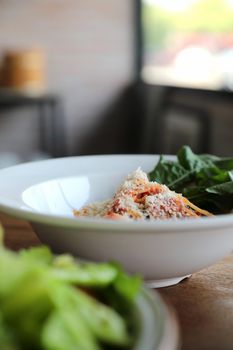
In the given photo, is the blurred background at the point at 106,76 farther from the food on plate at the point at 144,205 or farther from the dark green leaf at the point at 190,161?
the food on plate at the point at 144,205

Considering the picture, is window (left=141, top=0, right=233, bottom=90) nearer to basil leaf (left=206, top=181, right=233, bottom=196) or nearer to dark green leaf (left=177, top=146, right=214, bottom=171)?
dark green leaf (left=177, top=146, right=214, bottom=171)

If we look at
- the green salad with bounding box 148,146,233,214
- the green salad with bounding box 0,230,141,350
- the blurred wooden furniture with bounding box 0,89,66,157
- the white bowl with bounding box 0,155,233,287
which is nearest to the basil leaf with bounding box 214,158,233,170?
the green salad with bounding box 148,146,233,214

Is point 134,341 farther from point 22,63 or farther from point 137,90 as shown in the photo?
point 137,90

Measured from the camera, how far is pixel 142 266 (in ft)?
2.27

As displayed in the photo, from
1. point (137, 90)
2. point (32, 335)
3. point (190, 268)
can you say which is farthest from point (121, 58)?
point (32, 335)

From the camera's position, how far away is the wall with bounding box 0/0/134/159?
174 inches

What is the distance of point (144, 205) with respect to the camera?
0.81 meters

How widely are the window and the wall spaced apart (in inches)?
8.4

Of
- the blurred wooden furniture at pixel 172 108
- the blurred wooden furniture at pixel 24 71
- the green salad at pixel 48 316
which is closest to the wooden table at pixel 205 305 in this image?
the green salad at pixel 48 316

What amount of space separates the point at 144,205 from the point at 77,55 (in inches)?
155

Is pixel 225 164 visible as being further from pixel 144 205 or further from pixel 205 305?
pixel 205 305

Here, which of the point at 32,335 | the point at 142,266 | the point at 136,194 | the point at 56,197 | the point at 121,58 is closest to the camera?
the point at 32,335

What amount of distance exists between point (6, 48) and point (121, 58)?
36.3 inches

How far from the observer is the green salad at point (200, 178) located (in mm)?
921
